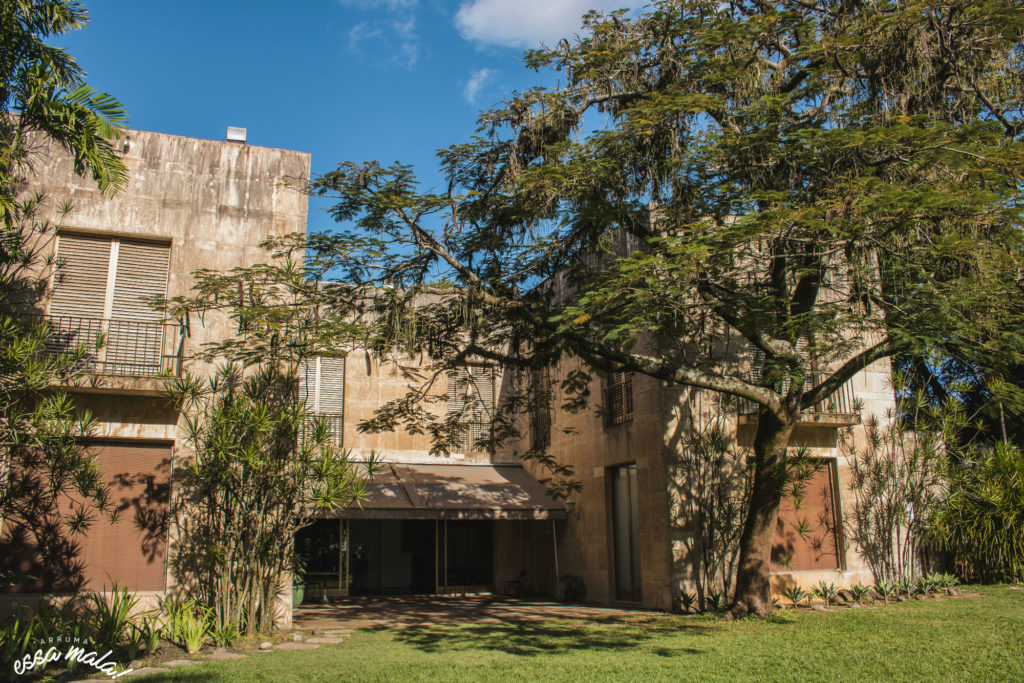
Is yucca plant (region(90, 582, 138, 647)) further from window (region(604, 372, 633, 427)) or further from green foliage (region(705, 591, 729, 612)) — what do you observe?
window (region(604, 372, 633, 427))

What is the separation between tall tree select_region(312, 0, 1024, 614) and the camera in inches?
348

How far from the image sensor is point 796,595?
13.3 meters

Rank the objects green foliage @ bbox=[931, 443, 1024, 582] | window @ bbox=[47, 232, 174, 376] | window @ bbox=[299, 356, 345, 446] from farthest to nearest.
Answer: window @ bbox=[299, 356, 345, 446]
green foliage @ bbox=[931, 443, 1024, 582]
window @ bbox=[47, 232, 174, 376]

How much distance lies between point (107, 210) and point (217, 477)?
14.4 feet

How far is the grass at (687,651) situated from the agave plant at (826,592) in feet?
A: 6.00

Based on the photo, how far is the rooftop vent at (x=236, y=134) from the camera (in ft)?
40.2

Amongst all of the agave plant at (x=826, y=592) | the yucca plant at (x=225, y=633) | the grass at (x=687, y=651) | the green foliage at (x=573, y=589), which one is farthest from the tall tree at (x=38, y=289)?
the agave plant at (x=826, y=592)

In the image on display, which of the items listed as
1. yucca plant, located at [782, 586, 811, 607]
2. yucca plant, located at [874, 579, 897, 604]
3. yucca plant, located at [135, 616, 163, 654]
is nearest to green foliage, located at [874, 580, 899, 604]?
yucca plant, located at [874, 579, 897, 604]

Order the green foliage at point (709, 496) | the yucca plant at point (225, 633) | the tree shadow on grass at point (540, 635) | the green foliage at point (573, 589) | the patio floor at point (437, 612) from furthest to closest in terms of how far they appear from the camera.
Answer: the green foliage at point (573, 589)
the green foliage at point (709, 496)
the patio floor at point (437, 612)
the yucca plant at point (225, 633)
the tree shadow on grass at point (540, 635)

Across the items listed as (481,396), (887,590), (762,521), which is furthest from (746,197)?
(481,396)

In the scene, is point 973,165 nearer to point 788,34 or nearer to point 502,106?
point 788,34

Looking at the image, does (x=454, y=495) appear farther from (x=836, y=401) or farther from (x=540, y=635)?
(x=836, y=401)

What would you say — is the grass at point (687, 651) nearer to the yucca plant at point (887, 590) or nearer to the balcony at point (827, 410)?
the yucca plant at point (887, 590)

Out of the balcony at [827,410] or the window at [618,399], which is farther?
the window at [618,399]
